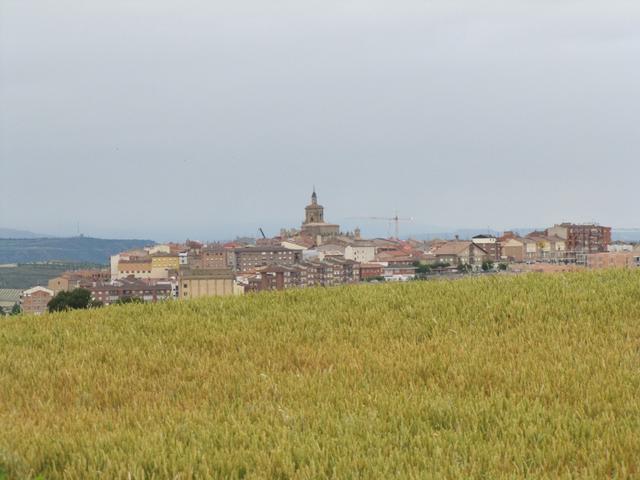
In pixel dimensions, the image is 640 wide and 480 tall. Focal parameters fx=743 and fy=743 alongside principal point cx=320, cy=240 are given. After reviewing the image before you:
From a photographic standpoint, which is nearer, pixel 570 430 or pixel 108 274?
pixel 570 430

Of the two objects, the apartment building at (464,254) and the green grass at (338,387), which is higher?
the green grass at (338,387)

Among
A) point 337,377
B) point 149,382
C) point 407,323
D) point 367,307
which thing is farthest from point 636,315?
point 149,382

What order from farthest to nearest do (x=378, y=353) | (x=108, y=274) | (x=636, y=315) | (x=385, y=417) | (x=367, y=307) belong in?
(x=108, y=274) < (x=367, y=307) < (x=636, y=315) < (x=378, y=353) < (x=385, y=417)

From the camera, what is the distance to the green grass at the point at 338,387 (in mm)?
4113

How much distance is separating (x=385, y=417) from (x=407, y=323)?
3177 millimetres

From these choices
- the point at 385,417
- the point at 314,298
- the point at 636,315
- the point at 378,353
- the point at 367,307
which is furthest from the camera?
the point at 314,298

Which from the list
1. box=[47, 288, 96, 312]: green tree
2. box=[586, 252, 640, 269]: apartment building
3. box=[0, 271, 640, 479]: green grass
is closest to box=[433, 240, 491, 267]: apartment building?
box=[586, 252, 640, 269]: apartment building

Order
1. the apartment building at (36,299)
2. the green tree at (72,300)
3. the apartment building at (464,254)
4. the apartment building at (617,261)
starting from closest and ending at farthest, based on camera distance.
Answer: the apartment building at (617,261) → the green tree at (72,300) → the apartment building at (36,299) → the apartment building at (464,254)

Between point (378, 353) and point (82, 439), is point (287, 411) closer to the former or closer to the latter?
A: point (82, 439)

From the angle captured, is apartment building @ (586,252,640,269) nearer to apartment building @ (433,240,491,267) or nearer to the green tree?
the green tree

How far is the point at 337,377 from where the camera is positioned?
597 centimetres

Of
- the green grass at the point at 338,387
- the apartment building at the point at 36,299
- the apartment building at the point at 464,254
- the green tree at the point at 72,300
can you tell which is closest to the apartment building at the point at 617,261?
the green grass at the point at 338,387

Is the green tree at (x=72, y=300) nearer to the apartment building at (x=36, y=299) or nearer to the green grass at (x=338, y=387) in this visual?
the green grass at (x=338, y=387)

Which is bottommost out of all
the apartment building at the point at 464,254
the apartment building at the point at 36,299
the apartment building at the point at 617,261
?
the apartment building at the point at 36,299
